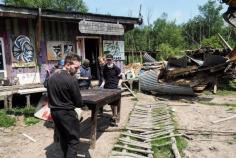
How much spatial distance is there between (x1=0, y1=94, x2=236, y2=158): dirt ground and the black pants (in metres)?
1.16

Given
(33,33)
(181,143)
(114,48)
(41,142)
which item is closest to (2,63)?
(33,33)

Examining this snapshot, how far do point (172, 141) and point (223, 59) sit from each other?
8.13 meters

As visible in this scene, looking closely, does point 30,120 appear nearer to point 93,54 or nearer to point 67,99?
point 67,99

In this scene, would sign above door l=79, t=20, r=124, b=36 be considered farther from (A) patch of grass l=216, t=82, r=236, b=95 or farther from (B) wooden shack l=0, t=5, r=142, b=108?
(A) patch of grass l=216, t=82, r=236, b=95

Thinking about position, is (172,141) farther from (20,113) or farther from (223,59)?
(223,59)

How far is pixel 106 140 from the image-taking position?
7238 mm

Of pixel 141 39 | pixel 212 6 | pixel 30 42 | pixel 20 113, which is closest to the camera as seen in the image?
pixel 20 113

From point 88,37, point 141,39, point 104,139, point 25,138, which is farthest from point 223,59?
point 141,39

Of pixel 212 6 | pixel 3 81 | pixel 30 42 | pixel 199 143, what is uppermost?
pixel 212 6

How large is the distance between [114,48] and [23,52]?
4737mm

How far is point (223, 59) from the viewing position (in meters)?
14.0

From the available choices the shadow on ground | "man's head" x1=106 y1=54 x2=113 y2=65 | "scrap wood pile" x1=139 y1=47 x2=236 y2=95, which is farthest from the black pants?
"scrap wood pile" x1=139 y1=47 x2=236 y2=95

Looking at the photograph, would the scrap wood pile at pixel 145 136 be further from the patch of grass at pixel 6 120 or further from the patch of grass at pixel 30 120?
the patch of grass at pixel 6 120

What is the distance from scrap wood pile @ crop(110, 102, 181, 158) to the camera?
6444mm
